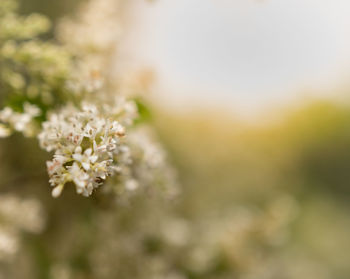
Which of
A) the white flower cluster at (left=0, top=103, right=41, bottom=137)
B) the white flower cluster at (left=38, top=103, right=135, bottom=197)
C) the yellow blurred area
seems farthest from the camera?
the yellow blurred area

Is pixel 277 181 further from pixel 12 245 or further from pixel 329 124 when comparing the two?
pixel 12 245

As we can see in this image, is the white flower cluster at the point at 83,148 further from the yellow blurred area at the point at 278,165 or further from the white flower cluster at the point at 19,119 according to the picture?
the yellow blurred area at the point at 278,165

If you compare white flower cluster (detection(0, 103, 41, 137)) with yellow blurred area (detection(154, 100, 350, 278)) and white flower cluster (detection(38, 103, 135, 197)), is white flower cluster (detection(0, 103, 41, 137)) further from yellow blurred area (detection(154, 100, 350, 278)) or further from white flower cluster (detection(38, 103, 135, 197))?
yellow blurred area (detection(154, 100, 350, 278))

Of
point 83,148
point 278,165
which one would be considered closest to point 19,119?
point 83,148

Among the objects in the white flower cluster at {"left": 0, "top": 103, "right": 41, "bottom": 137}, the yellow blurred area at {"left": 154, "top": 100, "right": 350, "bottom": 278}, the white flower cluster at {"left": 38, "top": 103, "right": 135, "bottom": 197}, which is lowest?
the white flower cluster at {"left": 38, "top": 103, "right": 135, "bottom": 197}

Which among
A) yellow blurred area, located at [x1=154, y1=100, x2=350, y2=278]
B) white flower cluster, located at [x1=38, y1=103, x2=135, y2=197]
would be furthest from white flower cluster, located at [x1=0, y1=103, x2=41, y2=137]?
yellow blurred area, located at [x1=154, y1=100, x2=350, y2=278]

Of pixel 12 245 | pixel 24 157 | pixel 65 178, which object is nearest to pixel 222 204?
pixel 24 157

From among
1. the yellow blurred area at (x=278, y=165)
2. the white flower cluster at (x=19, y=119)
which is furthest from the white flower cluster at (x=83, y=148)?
the yellow blurred area at (x=278, y=165)

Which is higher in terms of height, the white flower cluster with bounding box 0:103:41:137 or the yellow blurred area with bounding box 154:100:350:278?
the yellow blurred area with bounding box 154:100:350:278

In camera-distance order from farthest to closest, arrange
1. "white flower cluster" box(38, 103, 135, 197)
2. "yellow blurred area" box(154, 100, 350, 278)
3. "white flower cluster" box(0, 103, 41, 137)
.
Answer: "yellow blurred area" box(154, 100, 350, 278), "white flower cluster" box(0, 103, 41, 137), "white flower cluster" box(38, 103, 135, 197)
